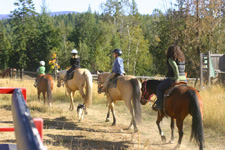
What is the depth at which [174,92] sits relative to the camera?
227 inches

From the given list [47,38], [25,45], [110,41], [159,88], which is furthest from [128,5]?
[159,88]

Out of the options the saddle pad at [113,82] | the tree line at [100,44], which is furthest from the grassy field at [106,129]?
the tree line at [100,44]

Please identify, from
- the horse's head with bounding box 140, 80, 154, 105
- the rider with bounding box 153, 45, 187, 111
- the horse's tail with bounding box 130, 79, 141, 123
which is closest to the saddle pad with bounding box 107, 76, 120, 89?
the horse's tail with bounding box 130, 79, 141, 123

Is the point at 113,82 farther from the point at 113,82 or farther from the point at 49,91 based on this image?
the point at 49,91

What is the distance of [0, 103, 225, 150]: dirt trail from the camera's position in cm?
626

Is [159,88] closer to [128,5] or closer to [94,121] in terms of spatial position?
[94,121]

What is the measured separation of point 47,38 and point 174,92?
42.6 meters

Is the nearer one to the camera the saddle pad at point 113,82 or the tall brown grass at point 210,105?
the tall brown grass at point 210,105

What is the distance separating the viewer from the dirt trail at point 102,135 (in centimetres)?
626

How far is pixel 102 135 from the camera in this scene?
7.27 m

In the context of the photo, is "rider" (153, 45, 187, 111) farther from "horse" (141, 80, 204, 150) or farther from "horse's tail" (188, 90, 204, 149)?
"horse's tail" (188, 90, 204, 149)

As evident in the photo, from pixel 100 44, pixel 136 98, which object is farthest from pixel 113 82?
pixel 100 44

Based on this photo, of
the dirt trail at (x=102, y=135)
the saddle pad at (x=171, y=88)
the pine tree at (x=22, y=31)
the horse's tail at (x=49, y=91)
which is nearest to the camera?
the saddle pad at (x=171, y=88)

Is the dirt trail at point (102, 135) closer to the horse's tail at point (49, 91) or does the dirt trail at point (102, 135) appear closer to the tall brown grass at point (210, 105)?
the tall brown grass at point (210, 105)
